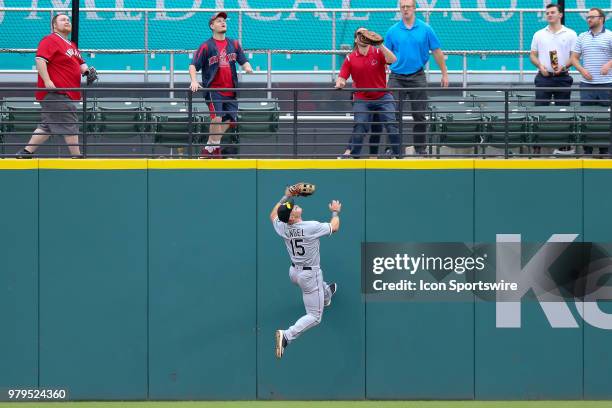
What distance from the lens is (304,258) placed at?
1398 cm

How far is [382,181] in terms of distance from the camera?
1434 cm

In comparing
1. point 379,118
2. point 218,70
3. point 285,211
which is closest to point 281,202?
point 285,211

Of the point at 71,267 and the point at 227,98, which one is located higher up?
the point at 227,98

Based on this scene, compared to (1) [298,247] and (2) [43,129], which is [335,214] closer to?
(1) [298,247]

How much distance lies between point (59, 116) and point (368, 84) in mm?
3656

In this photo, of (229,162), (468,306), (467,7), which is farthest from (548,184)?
(467,7)

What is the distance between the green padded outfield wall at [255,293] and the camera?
14344 millimetres

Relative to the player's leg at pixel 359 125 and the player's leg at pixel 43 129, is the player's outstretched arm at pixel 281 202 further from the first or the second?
the player's leg at pixel 43 129

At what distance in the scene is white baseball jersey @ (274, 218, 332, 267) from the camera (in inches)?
547

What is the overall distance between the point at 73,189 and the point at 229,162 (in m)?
1.78

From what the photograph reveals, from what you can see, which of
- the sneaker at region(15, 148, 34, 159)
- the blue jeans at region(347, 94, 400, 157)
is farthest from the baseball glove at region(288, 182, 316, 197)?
the sneaker at region(15, 148, 34, 159)

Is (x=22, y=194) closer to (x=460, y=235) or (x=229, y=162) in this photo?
(x=229, y=162)

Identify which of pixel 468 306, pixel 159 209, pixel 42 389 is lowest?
pixel 42 389

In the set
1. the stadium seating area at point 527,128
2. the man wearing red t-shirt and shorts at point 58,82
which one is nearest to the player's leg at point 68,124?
the man wearing red t-shirt and shorts at point 58,82
